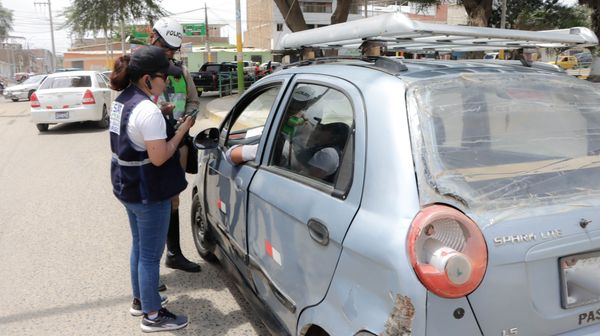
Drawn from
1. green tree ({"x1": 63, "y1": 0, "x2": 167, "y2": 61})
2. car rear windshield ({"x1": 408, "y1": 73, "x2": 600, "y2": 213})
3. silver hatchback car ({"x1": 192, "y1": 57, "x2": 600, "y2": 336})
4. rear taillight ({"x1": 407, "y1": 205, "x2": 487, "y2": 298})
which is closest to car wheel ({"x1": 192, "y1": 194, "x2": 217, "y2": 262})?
silver hatchback car ({"x1": 192, "y1": 57, "x2": 600, "y2": 336})

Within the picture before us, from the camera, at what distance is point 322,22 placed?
198 ft

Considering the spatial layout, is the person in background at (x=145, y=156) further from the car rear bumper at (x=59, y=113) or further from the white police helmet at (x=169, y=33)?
the car rear bumper at (x=59, y=113)

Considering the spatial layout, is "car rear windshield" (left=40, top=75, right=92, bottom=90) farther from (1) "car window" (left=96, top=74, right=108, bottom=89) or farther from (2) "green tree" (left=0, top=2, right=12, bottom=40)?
(2) "green tree" (left=0, top=2, right=12, bottom=40)

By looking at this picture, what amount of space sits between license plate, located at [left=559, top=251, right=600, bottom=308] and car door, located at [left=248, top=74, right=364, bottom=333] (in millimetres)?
794

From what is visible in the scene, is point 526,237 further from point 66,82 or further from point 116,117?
point 66,82

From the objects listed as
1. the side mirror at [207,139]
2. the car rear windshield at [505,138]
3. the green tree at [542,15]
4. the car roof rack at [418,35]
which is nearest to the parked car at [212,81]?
the green tree at [542,15]

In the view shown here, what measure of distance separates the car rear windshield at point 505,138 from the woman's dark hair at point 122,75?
1750mm

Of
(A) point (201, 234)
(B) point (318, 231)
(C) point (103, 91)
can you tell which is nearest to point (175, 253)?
(A) point (201, 234)

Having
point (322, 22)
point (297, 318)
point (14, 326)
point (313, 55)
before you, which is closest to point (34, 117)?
point (14, 326)

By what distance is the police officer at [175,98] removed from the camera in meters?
4.00

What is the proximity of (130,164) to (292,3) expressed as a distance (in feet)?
45.2

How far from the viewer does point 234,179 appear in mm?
3143

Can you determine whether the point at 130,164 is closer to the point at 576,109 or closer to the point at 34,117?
the point at 576,109

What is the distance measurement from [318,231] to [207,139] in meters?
1.67
